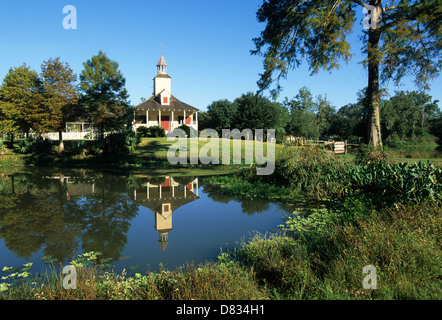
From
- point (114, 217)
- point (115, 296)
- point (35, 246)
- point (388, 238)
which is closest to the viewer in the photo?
point (115, 296)

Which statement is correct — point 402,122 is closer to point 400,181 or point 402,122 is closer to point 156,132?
point 156,132

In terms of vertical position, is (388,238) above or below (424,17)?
below

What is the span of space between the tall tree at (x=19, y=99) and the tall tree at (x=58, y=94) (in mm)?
944

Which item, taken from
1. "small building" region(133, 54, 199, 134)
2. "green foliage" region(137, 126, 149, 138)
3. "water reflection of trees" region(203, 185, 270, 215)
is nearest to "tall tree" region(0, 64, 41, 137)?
"green foliage" region(137, 126, 149, 138)

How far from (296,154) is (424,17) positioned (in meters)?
6.70

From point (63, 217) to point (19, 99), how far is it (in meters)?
25.0

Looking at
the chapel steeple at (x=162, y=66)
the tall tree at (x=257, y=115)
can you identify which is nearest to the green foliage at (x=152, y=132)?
the chapel steeple at (x=162, y=66)

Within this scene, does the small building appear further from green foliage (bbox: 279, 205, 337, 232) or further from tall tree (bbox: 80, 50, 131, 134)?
green foliage (bbox: 279, 205, 337, 232)

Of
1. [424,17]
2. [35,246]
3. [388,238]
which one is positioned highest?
[424,17]

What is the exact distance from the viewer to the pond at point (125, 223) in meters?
5.88

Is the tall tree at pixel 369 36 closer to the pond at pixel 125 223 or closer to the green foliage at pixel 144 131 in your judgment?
the pond at pixel 125 223

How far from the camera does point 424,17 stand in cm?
1036
